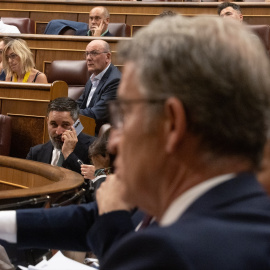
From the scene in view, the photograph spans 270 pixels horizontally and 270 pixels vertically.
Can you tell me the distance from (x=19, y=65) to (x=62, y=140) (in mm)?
715

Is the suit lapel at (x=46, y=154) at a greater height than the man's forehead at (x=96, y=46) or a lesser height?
lesser

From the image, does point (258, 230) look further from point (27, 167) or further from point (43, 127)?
point (43, 127)

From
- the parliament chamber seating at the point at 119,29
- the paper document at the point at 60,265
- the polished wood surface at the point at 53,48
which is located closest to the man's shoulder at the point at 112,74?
the polished wood surface at the point at 53,48

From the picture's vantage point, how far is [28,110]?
5.90 feet

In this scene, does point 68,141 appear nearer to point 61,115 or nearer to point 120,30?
point 61,115

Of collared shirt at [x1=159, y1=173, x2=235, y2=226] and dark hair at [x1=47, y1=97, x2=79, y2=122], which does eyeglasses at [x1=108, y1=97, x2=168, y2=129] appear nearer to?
collared shirt at [x1=159, y1=173, x2=235, y2=226]

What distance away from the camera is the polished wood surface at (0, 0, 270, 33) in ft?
8.29

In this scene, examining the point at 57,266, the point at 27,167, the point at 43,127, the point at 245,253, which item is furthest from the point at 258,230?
the point at 43,127

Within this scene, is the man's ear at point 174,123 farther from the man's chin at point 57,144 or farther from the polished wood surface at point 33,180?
the man's chin at point 57,144

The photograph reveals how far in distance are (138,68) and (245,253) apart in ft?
0.38

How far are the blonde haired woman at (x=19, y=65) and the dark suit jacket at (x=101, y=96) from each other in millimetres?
202

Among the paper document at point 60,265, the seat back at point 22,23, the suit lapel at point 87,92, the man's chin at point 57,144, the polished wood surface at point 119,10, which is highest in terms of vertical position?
the polished wood surface at point 119,10

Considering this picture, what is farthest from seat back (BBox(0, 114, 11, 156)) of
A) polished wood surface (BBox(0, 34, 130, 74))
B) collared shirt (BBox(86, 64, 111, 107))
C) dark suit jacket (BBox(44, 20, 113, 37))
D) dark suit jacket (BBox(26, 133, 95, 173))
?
dark suit jacket (BBox(44, 20, 113, 37))

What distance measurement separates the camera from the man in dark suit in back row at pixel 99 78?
6.27 feet
